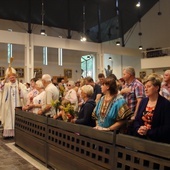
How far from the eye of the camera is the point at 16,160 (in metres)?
4.46

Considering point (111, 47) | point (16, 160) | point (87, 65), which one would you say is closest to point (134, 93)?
point (16, 160)

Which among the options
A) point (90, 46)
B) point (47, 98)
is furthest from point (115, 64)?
point (47, 98)

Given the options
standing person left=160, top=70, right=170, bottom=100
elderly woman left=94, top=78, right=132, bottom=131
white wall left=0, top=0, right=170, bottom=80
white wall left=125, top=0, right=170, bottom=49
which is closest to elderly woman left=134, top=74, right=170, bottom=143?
elderly woman left=94, top=78, right=132, bottom=131

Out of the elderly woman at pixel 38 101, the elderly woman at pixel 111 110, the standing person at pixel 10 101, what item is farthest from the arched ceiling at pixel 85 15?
the elderly woman at pixel 111 110

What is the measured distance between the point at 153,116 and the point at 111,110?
574 millimetres

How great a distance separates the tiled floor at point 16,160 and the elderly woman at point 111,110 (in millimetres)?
1571

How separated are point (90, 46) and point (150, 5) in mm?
5488

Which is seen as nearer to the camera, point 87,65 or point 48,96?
point 48,96

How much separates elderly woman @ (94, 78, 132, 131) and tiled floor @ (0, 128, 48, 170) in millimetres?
1571

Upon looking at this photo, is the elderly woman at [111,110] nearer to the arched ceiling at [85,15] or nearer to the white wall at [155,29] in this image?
the arched ceiling at [85,15]

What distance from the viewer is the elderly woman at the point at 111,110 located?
9.44 ft

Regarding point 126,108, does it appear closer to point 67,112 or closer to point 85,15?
point 67,112

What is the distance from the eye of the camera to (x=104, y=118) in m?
2.96

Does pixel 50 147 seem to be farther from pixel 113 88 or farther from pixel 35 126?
pixel 113 88
